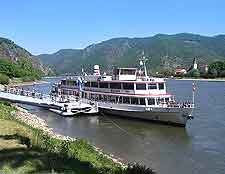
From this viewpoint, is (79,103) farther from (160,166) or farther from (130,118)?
(160,166)

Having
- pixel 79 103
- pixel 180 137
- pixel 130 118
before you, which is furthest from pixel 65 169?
pixel 79 103

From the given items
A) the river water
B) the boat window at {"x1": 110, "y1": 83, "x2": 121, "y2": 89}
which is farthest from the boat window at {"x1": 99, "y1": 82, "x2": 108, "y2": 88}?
the river water

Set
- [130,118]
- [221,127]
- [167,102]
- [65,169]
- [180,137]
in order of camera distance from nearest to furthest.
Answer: [65,169] < [180,137] < [221,127] < [167,102] < [130,118]

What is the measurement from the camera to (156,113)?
160 ft

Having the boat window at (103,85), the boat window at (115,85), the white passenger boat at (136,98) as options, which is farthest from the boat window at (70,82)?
the boat window at (115,85)

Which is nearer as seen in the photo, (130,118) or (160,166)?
(160,166)

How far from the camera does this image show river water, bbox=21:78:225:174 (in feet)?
97.1

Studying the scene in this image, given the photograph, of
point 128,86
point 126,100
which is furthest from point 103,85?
point 128,86

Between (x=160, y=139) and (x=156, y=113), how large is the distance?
928 centimetres

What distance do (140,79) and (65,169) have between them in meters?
39.5

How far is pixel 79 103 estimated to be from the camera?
58656 mm

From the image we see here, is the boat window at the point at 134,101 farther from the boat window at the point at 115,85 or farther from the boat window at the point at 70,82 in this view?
the boat window at the point at 70,82

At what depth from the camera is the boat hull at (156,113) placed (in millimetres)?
45969

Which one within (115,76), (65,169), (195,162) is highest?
(115,76)
